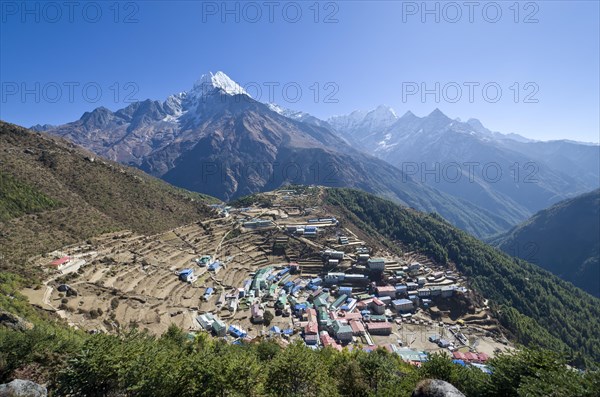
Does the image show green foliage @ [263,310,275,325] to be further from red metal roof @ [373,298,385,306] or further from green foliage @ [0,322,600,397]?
green foliage @ [0,322,600,397]

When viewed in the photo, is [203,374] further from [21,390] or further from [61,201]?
[61,201]

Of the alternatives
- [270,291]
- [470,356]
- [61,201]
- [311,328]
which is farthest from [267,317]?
[61,201]

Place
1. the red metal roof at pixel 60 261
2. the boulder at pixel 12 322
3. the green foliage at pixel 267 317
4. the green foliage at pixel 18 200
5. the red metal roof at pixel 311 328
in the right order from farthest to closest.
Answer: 1. the green foliage at pixel 18 200
2. the green foliage at pixel 267 317
3. the red metal roof at pixel 311 328
4. the red metal roof at pixel 60 261
5. the boulder at pixel 12 322

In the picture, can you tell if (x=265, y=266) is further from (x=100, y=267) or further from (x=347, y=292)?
(x=100, y=267)

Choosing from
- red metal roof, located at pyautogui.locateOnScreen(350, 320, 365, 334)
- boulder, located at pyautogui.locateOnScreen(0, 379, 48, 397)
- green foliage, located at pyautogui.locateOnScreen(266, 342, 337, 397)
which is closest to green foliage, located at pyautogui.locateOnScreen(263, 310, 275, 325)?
red metal roof, located at pyautogui.locateOnScreen(350, 320, 365, 334)

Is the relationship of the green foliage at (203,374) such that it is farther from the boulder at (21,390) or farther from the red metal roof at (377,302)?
the red metal roof at (377,302)

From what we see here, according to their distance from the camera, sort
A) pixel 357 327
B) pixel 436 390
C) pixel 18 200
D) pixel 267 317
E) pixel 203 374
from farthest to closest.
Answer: pixel 18 200 < pixel 357 327 < pixel 267 317 < pixel 203 374 < pixel 436 390

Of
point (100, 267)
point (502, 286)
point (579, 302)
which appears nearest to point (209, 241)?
point (100, 267)

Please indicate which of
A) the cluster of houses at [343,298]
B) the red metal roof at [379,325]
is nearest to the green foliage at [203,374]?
the cluster of houses at [343,298]
